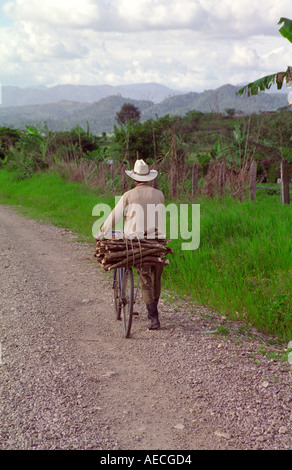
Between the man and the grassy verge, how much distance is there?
998mm

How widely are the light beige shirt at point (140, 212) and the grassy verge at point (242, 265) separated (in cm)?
131

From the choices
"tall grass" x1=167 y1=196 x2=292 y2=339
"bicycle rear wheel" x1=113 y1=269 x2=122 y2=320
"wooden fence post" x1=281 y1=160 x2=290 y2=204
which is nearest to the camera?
"tall grass" x1=167 y1=196 x2=292 y2=339

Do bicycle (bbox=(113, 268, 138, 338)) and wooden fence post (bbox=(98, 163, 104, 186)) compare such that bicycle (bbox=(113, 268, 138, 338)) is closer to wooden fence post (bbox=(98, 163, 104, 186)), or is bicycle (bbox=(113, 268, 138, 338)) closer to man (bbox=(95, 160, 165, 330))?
man (bbox=(95, 160, 165, 330))

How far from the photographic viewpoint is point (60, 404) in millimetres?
3826

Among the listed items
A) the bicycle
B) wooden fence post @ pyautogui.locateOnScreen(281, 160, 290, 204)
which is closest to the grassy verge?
wooden fence post @ pyautogui.locateOnScreen(281, 160, 290, 204)

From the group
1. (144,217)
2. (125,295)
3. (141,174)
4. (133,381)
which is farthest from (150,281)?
(133,381)

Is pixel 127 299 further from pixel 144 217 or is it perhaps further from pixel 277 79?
pixel 277 79

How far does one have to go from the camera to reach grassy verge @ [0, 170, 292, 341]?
564cm

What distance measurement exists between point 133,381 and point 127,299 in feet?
4.26

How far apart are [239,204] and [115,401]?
658 centimetres

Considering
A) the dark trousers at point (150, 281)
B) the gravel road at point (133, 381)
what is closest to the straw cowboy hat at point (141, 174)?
the dark trousers at point (150, 281)

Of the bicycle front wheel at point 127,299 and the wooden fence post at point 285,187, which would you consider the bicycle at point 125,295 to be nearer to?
the bicycle front wheel at point 127,299

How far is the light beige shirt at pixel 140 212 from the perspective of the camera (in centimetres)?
545
